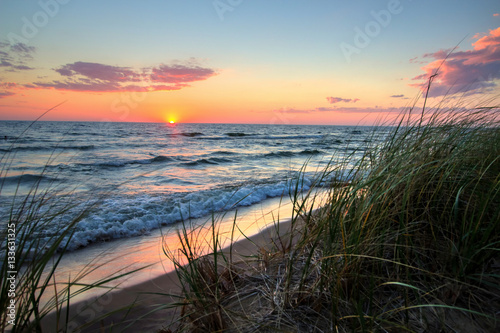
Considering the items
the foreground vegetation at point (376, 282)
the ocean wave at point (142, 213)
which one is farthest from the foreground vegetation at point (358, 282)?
the ocean wave at point (142, 213)

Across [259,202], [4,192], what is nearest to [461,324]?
[259,202]

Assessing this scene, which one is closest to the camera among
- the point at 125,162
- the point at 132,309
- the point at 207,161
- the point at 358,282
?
the point at 358,282

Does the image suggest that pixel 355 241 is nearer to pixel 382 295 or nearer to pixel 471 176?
pixel 382 295

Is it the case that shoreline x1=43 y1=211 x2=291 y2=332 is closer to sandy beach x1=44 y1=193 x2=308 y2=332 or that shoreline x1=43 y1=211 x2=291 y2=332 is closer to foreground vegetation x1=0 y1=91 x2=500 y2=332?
sandy beach x1=44 y1=193 x2=308 y2=332

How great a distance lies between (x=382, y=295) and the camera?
1.67 m

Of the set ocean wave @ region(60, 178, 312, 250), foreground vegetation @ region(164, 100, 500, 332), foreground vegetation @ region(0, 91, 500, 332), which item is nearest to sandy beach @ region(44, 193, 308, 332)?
foreground vegetation @ region(0, 91, 500, 332)

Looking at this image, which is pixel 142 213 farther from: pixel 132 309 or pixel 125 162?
pixel 125 162

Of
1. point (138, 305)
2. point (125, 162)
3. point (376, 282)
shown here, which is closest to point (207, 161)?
point (125, 162)

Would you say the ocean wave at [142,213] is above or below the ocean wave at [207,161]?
above

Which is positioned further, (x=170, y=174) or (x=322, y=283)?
(x=170, y=174)

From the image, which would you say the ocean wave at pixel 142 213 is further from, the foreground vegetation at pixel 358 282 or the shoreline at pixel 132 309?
the foreground vegetation at pixel 358 282

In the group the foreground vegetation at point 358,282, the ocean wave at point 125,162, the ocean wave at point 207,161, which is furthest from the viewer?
the ocean wave at point 207,161

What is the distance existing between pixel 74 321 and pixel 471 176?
10.8 ft

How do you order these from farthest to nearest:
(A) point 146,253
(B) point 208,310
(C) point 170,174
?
(C) point 170,174 → (A) point 146,253 → (B) point 208,310
